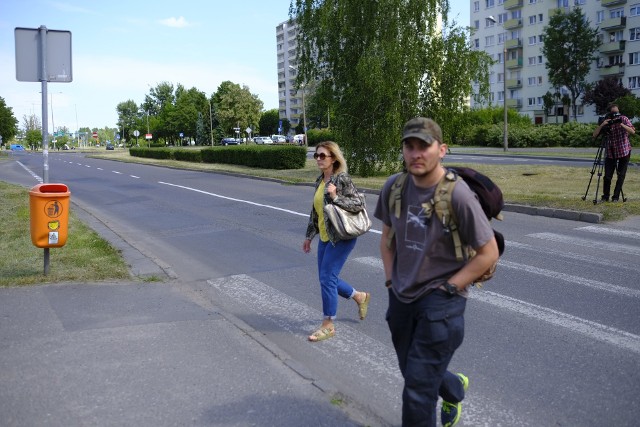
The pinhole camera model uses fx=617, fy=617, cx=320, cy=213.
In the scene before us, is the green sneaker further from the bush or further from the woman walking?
the bush

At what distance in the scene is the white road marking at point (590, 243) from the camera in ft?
28.7

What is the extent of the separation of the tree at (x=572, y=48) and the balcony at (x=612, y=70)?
1.57 metres

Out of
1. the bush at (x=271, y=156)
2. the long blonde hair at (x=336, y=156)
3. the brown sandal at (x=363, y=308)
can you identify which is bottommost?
the brown sandal at (x=363, y=308)

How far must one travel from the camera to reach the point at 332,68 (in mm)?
24344

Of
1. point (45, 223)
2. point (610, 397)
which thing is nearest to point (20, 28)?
point (45, 223)

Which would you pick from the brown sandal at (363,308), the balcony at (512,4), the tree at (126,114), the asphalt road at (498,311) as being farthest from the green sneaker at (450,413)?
the tree at (126,114)

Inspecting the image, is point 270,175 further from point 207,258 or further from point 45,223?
point 45,223

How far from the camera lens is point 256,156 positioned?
31.0 meters

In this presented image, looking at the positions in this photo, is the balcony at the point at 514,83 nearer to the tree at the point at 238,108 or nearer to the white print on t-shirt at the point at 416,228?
the tree at the point at 238,108

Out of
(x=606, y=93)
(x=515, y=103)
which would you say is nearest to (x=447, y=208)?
(x=606, y=93)

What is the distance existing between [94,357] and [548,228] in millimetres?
8559

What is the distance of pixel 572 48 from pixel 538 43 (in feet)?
32.7

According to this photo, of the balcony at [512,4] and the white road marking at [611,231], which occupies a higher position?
the balcony at [512,4]

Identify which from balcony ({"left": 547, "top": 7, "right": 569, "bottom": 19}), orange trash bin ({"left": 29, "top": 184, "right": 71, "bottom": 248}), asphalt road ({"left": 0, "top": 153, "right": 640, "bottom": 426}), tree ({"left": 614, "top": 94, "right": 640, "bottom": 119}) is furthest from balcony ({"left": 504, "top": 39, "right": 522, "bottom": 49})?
orange trash bin ({"left": 29, "top": 184, "right": 71, "bottom": 248})
